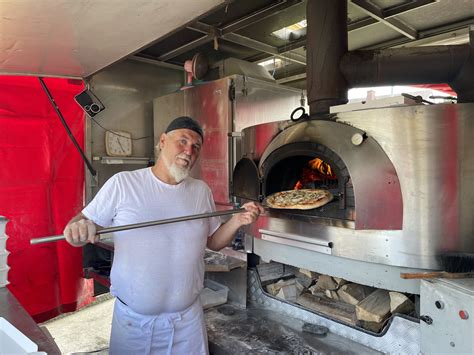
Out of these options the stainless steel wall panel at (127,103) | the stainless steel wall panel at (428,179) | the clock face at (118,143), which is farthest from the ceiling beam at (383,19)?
the clock face at (118,143)

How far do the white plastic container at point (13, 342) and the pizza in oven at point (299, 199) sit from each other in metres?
1.43

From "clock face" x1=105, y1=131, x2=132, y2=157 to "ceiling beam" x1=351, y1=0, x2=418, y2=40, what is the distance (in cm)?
270

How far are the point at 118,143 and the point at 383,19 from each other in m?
2.92

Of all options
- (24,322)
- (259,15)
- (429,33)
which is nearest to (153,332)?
(24,322)

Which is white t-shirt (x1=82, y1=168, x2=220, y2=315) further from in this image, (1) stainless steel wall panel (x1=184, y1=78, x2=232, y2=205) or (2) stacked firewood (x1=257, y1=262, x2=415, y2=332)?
(1) stainless steel wall panel (x1=184, y1=78, x2=232, y2=205)

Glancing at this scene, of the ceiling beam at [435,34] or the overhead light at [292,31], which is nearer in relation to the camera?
the ceiling beam at [435,34]

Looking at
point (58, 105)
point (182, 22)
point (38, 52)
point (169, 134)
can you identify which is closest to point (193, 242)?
point (169, 134)

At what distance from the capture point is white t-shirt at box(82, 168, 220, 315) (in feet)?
5.19

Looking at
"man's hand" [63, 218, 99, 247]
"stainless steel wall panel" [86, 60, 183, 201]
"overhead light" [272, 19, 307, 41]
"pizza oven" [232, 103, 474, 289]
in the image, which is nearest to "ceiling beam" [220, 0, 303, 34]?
"overhead light" [272, 19, 307, 41]

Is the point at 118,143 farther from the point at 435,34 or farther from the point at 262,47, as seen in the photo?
the point at 435,34

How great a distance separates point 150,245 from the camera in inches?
62.7

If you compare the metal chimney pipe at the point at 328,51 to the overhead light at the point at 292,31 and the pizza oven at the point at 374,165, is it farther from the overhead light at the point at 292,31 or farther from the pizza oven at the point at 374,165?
the overhead light at the point at 292,31

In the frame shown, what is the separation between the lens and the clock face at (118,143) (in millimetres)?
3695

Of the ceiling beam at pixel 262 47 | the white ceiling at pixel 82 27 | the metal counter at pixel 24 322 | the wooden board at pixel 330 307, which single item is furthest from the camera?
the ceiling beam at pixel 262 47
